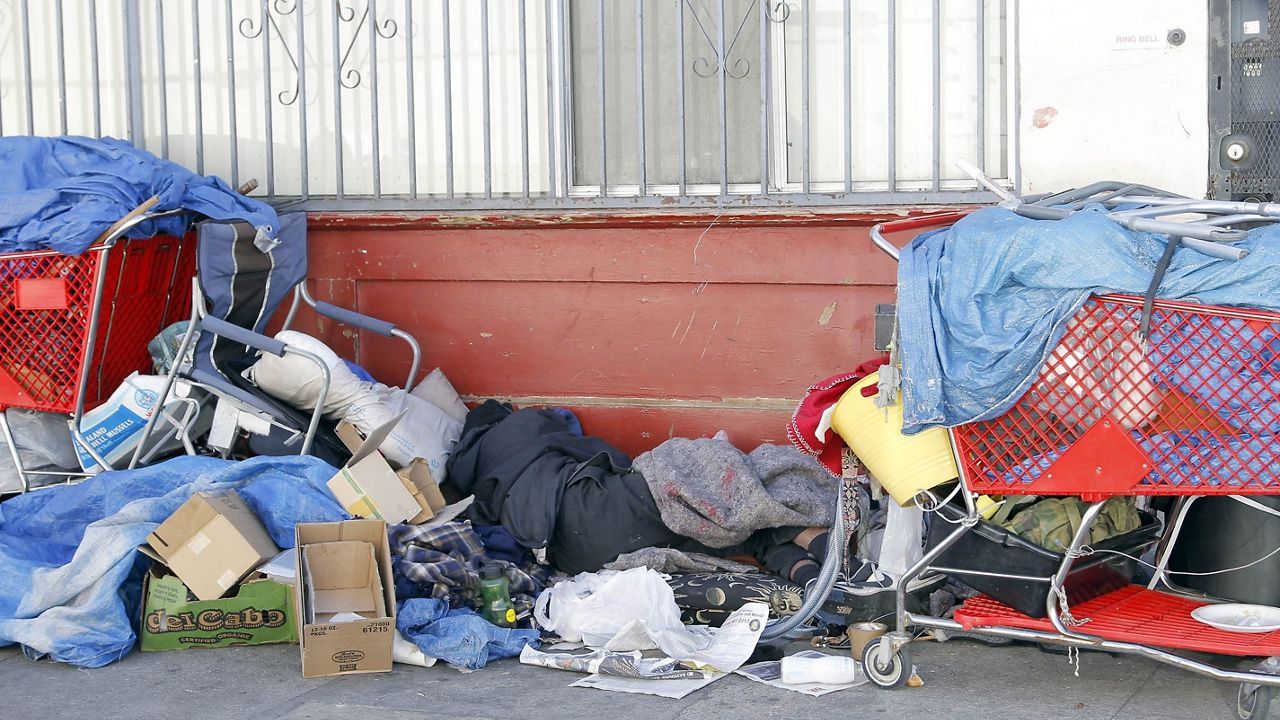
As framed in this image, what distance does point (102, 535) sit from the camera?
14.4ft

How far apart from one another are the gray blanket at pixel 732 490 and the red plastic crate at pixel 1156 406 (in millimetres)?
1096

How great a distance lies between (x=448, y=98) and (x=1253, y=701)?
3.63 metres

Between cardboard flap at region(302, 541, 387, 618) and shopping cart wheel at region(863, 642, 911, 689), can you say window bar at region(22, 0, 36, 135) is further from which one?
shopping cart wheel at region(863, 642, 911, 689)

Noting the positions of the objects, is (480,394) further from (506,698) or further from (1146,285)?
(1146,285)

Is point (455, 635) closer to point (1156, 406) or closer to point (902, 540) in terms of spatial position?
point (902, 540)

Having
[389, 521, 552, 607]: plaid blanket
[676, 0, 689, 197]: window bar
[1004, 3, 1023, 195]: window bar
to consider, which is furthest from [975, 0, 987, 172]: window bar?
[389, 521, 552, 607]: plaid blanket

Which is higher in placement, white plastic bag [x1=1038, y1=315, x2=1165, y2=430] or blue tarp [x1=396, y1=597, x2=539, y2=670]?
white plastic bag [x1=1038, y1=315, x2=1165, y2=430]

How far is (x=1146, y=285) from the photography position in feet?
11.0

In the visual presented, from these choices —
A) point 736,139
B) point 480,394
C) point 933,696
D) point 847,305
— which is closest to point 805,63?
point 736,139

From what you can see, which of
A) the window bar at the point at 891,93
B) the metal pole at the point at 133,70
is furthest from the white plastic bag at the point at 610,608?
the metal pole at the point at 133,70

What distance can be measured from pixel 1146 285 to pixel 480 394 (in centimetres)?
297

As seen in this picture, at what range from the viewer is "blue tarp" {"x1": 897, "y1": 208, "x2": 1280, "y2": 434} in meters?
3.35

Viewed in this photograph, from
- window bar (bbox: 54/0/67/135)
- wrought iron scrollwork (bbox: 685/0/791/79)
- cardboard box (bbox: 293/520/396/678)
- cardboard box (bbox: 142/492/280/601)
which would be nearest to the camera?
cardboard box (bbox: 293/520/396/678)

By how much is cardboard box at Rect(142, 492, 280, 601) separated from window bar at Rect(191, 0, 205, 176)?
216 cm
